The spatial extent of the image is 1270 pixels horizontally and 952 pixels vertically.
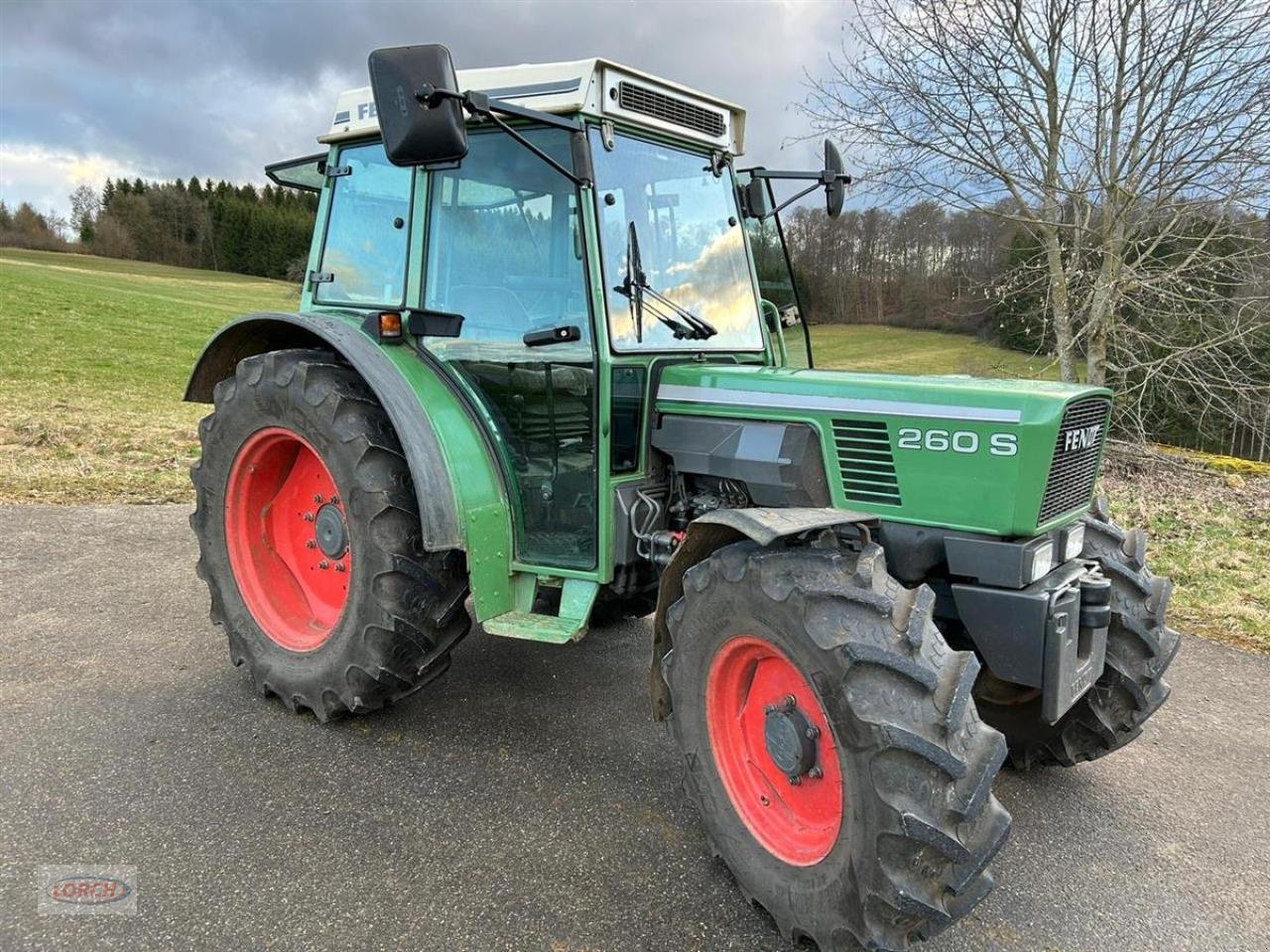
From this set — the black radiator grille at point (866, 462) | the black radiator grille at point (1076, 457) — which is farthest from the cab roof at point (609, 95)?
the black radiator grille at point (1076, 457)

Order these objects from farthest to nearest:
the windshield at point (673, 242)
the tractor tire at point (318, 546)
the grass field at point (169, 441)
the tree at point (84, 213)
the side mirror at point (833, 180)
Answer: the tree at point (84, 213) < the grass field at point (169, 441) < the side mirror at point (833, 180) < the tractor tire at point (318, 546) < the windshield at point (673, 242)

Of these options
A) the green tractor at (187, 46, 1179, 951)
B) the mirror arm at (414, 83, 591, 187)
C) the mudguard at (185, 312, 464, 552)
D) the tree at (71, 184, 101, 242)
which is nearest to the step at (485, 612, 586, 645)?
the green tractor at (187, 46, 1179, 951)

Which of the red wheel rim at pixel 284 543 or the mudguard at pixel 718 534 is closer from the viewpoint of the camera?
the mudguard at pixel 718 534

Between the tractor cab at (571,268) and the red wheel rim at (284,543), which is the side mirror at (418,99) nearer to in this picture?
the tractor cab at (571,268)

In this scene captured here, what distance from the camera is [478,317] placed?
3234 mm

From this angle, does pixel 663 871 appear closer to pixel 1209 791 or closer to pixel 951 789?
pixel 951 789

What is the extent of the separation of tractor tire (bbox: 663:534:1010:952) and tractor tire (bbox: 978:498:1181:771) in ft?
3.10

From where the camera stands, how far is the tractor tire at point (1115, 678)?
2842 mm

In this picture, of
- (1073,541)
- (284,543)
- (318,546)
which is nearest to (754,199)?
(1073,541)

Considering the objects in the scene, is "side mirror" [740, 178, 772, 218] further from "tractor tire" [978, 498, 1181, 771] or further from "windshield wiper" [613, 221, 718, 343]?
"tractor tire" [978, 498, 1181, 771]

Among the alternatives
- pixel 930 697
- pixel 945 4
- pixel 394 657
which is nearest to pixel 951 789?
pixel 930 697

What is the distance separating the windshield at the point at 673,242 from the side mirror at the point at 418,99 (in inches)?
25.3

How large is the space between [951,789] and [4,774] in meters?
3.07

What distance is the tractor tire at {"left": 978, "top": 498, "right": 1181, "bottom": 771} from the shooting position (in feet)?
9.32
